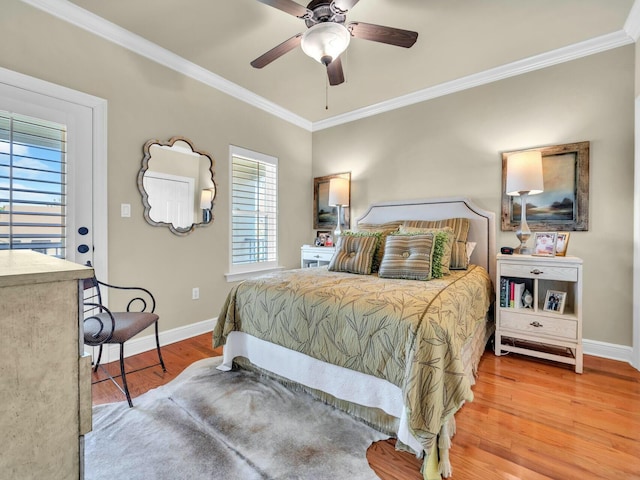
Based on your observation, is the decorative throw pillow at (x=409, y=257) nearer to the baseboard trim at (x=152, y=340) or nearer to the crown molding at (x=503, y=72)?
the crown molding at (x=503, y=72)

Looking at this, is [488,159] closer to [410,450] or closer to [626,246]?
[626,246]

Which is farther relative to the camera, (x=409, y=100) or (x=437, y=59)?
(x=409, y=100)

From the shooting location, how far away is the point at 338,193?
151 inches

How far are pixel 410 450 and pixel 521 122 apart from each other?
300 centimetres

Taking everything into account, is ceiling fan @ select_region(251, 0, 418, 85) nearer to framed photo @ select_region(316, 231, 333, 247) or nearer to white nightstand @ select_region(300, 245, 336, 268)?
white nightstand @ select_region(300, 245, 336, 268)

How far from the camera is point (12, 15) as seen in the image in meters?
1.95

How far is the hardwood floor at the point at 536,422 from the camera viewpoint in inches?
53.6

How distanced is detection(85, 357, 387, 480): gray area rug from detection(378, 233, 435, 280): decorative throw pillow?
1.05m

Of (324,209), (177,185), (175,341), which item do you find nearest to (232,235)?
(177,185)

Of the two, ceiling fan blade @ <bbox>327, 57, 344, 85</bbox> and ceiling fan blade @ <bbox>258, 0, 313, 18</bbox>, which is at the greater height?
ceiling fan blade @ <bbox>258, 0, 313, 18</bbox>

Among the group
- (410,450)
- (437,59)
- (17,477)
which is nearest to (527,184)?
(437,59)

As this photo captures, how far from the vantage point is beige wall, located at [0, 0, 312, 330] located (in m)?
2.07

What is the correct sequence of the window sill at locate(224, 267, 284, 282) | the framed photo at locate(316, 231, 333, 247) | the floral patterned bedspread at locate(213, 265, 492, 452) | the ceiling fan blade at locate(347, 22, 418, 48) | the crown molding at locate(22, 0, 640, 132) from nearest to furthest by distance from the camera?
the floral patterned bedspread at locate(213, 265, 492, 452) < the ceiling fan blade at locate(347, 22, 418, 48) < the crown molding at locate(22, 0, 640, 132) < the window sill at locate(224, 267, 284, 282) < the framed photo at locate(316, 231, 333, 247)

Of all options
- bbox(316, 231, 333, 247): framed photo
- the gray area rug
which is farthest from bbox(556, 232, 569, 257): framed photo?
bbox(316, 231, 333, 247): framed photo
